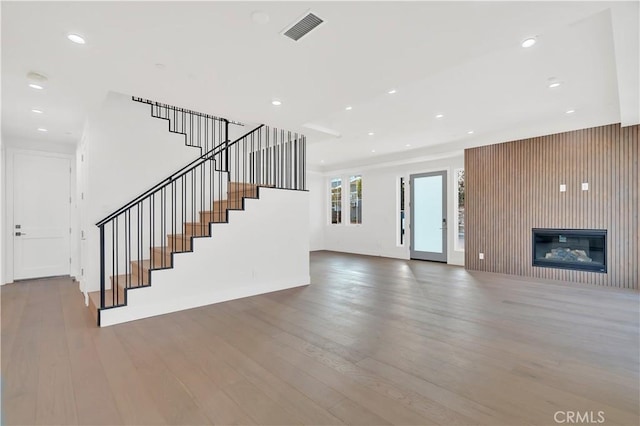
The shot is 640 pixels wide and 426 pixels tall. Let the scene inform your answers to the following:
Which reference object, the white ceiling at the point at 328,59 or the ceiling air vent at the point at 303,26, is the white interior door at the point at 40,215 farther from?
the ceiling air vent at the point at 303,26

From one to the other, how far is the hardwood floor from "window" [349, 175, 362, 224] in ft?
19.6

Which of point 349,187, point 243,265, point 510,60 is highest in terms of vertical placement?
point 510,60

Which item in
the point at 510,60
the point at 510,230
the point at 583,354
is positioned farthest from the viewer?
the point at 510,230

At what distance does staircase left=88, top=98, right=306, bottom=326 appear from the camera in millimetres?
4250

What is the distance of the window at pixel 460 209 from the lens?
7965 millimetres

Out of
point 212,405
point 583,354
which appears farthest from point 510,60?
point 212,405

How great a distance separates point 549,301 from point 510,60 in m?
3.43

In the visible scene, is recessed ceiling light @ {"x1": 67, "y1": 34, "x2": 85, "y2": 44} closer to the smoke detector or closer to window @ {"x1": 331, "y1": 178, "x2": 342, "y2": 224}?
the smoke detector

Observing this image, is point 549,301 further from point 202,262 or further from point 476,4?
point 202,262

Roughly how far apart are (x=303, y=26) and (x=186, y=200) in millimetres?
3805

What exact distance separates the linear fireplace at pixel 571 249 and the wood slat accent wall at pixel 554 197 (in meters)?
0.11

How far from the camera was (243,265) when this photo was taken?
192 inches

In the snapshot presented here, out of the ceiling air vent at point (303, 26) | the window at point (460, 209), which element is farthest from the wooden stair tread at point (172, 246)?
the window at point (460, 209)

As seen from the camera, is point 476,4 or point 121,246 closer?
point 476,4
